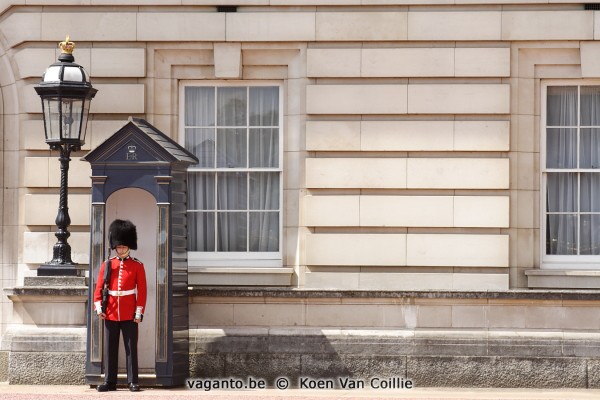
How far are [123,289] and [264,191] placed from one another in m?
2.31

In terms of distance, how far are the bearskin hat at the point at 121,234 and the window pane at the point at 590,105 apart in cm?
484

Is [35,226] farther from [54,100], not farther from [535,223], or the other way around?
[535,223]

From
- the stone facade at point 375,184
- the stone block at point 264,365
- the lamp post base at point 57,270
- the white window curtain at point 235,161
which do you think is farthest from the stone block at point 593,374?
the lamp post base at point 57,270

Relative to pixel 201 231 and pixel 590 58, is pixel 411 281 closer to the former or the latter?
pixel 201 231

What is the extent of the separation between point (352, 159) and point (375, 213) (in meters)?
0.60

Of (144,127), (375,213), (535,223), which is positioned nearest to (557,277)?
(535,223)

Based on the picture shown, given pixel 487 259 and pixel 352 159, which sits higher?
pixel 352 159

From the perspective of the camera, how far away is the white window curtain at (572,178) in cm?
1667

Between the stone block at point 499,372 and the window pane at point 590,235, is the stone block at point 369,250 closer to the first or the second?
the stone block at point 499,372

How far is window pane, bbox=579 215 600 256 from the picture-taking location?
1667 cm
